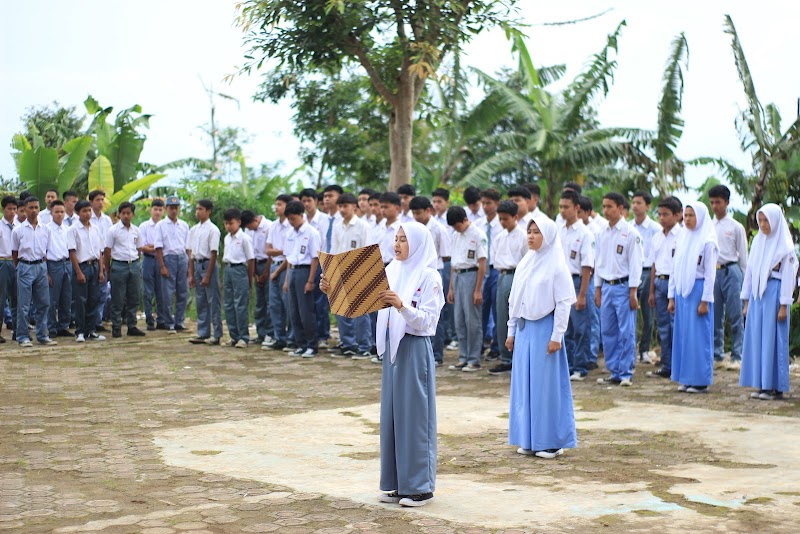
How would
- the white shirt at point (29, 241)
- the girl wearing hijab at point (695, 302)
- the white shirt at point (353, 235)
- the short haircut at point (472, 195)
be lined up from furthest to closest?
the white shirt at point (29, 241) < the short haircut at point (472, 195) < the white shirt at point (353, 235) < the girl wearing hijab at point (695, 302)

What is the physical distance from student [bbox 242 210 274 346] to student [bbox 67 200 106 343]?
2325mm

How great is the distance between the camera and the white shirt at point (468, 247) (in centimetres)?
1201

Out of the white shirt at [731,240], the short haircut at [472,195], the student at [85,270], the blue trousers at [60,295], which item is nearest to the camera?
the white shirt at [731,240]

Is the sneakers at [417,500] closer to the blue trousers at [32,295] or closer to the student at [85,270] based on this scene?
the blue trousers at [32,295]

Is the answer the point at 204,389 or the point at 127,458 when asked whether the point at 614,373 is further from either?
the point at 127,458

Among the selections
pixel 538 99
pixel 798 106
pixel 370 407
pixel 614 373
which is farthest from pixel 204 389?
pixel 538 99

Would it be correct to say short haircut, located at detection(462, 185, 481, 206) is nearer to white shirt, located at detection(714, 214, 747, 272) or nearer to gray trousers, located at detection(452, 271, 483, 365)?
gray trousers, located at detection(452, 271, 483, 365)

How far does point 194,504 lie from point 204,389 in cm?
482

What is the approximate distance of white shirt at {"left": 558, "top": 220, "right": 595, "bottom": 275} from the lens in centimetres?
1118

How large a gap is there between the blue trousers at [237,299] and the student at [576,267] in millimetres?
4650

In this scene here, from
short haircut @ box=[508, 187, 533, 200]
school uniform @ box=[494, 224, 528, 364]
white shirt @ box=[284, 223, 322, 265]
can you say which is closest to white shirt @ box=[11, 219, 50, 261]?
white shirt @ box=[284, 223, 322, 265]

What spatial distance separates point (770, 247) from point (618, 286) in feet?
5.92

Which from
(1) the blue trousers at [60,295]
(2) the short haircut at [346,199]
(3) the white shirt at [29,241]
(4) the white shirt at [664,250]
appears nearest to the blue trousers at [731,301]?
(4) the white shirt at [664,250]

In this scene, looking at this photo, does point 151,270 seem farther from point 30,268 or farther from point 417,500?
point 417,500
